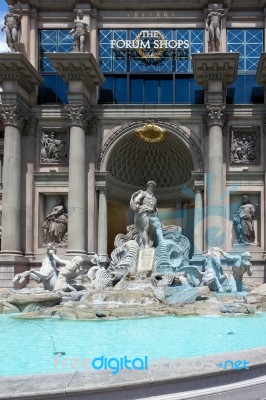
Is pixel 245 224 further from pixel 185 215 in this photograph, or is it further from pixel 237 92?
pixel 237 92

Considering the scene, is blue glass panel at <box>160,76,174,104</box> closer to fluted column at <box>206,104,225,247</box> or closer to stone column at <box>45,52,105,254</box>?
fluted column at <box>206,104,225,247</box>

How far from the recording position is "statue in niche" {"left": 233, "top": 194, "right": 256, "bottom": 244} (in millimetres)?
26906

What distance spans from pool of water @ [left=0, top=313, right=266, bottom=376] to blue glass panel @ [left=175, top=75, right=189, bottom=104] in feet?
51.3

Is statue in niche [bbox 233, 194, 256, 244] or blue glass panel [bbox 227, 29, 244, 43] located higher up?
blue glass panel [bbox 227, 29, 244, 43]

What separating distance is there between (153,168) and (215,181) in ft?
16.5

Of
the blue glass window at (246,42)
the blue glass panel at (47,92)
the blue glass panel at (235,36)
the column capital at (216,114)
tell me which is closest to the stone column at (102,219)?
the blue glass panel at (47,92)

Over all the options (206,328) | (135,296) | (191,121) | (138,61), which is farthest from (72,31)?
(206,328)

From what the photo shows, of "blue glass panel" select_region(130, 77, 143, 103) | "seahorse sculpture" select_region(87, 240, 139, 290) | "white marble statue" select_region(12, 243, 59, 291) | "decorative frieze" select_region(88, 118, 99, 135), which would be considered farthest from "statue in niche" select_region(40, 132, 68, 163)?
"white marble statue" select_region(12, 243, 59, 291)

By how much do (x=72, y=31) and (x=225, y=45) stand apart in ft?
26.9

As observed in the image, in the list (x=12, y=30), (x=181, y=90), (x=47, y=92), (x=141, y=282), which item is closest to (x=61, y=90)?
(x=47, y=92)

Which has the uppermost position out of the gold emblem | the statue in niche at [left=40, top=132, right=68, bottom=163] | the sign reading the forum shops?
the sign reading the forum shops

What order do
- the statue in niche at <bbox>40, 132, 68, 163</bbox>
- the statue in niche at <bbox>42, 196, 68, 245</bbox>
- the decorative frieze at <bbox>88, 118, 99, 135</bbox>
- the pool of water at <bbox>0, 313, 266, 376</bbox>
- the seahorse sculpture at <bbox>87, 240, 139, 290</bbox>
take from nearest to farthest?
the pool of water at <bbox>0, 313, 266, 376</bbox>
the seahorse sculpture at <bbox>87, 240, 139, 290</bbox>
the statue in niche at <bbox>42, 196, 68, 245</bbox>
the decorative frieze at <bbox>88, 118, 99, 135</bbox>
the statue in niche at <bbox>40, 132, 68, 163</bbox>

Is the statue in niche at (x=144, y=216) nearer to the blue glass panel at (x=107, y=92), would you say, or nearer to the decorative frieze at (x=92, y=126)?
the decorative frieze at (x=92, y=126)

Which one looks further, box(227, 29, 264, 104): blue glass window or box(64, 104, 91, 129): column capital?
box(227, 29, 264, 104): blue glass window
